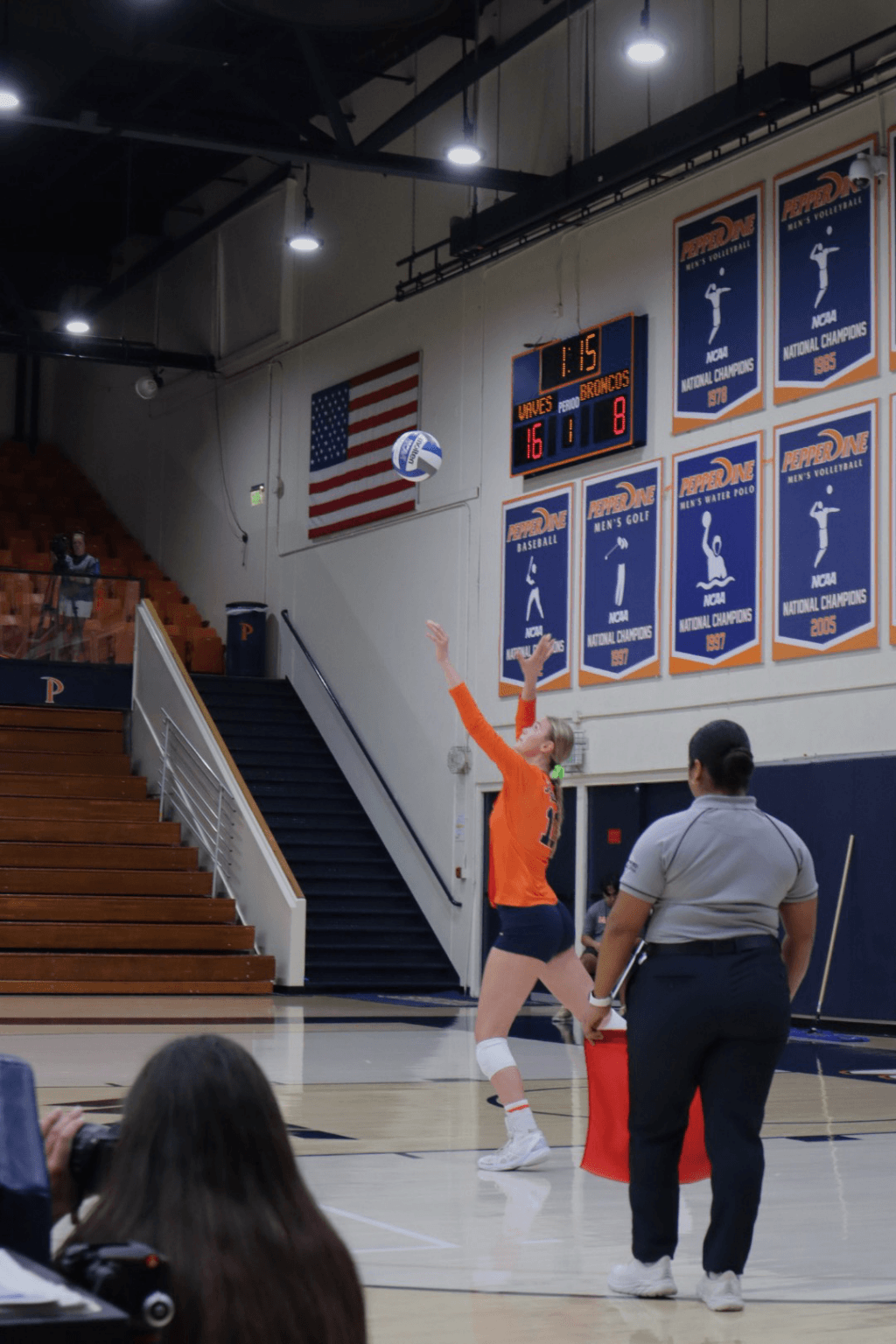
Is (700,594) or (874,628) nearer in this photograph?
(874,628)

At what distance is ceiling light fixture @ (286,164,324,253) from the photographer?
21.0m

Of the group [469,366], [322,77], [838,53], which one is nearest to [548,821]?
[838,53]

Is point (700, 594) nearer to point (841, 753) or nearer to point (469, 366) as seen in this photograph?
point (841, 753)

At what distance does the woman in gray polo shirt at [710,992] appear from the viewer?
4.63 meters

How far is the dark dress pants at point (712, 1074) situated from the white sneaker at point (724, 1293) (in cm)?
2

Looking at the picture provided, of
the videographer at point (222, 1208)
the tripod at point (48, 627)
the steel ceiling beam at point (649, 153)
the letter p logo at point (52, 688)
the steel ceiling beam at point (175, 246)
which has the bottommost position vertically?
the videographer at point (222, 1208)

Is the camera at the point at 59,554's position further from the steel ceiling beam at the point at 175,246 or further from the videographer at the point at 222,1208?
the videographer at the point at 222,1208

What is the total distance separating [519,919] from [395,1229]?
1.87 metres

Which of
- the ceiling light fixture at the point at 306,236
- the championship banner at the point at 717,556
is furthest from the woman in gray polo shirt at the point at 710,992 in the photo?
the ceiling light fixture at the point at 306,236

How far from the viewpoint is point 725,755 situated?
4.88 meters

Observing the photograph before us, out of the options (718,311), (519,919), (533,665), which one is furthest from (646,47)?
(519,919)

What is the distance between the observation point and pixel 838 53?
14852mm

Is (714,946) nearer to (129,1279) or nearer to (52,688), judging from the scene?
(129,1279)

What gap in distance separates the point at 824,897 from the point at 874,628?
95.9 inches
